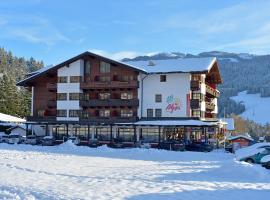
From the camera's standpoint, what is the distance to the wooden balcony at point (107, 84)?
6118 centimetres

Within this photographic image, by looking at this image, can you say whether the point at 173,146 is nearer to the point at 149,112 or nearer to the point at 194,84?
the point at 149,112

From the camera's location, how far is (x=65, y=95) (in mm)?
65125

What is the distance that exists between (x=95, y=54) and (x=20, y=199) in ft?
165

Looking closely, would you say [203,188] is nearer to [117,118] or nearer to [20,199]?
[20,199]

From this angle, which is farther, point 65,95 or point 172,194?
point 65,95

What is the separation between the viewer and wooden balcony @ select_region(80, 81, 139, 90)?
201ft

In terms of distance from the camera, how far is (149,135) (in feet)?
204

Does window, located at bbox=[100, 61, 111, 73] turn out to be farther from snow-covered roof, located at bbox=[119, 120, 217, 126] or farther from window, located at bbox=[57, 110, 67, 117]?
snow-covered roof, located at bbox=[119, 120, 217, 126]

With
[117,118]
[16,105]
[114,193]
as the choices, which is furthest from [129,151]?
[16,105]

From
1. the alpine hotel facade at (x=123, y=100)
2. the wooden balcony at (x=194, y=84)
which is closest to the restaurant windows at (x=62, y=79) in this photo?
the alpine hotel facade at (x=123, y=100)

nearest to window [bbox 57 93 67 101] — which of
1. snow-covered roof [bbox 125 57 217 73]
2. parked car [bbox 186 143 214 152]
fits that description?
snow-covered roof [bbox 125 57 217 73]

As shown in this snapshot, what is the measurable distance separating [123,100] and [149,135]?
237 inches

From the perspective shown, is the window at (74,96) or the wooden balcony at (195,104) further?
the window at (74,96)

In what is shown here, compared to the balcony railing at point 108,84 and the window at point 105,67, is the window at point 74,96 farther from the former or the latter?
the window at point 105,67
